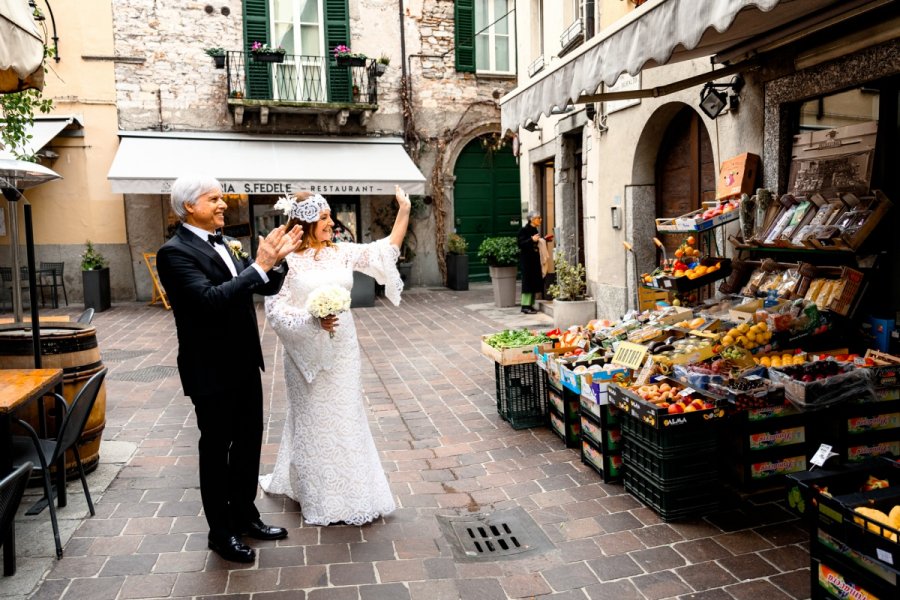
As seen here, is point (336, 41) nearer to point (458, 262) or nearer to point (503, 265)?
point (458, 262)

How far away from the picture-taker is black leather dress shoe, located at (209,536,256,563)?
345 centimetres

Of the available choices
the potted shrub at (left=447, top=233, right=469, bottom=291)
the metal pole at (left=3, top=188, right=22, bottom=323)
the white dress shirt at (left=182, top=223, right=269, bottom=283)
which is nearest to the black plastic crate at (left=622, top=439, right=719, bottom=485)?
the white dress shirt at (left=182, top=223, right=269, bottom=283)

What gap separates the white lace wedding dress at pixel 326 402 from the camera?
3.77m

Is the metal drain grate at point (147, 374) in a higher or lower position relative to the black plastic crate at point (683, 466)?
lower

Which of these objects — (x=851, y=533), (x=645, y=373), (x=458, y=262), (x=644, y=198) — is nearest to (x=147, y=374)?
(x=645, y=373)

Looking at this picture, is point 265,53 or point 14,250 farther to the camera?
point 265,53

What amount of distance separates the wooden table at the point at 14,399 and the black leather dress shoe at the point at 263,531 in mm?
961

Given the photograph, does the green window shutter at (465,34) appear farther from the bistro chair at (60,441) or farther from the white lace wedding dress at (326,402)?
the bistro chair at (60,441)

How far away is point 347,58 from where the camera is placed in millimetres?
14547

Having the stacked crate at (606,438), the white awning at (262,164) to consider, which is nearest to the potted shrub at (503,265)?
the white awning at (262,164)

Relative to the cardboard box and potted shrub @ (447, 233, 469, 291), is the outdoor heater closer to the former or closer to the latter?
the cardboard box

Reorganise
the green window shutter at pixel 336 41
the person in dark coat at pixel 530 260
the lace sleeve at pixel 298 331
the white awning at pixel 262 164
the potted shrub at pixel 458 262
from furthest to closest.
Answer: the potted shrub at pixel 458 262, the green window shutter at pixel 336 41, the white awning at pixel 262 164, the person in dark coat at pixel 530 260, the lace sleeve at pixel 298 331

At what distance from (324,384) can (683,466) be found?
1972mm

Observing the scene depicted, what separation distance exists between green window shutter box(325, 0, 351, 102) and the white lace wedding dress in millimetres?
11986
